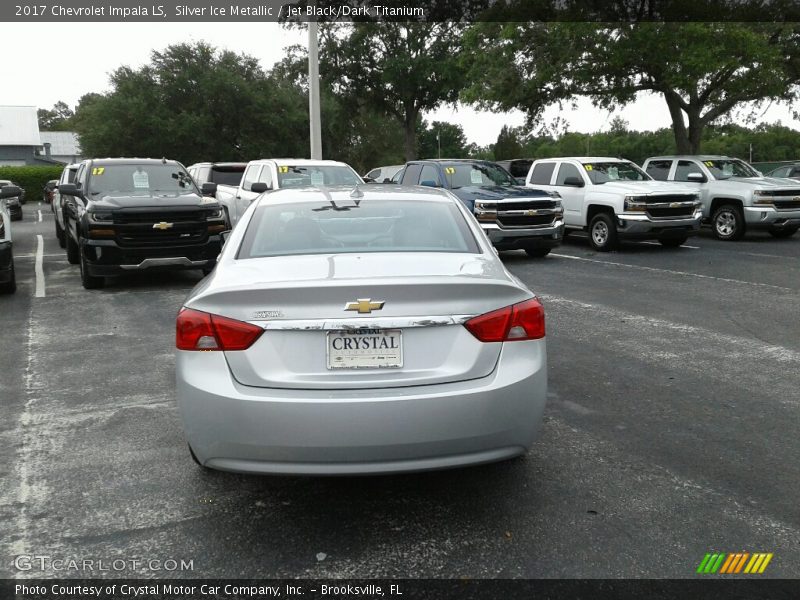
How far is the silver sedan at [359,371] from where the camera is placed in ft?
11.1

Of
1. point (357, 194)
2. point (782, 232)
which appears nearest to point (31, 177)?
point (782, 232)

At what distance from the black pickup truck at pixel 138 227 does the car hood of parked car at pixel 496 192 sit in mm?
5027

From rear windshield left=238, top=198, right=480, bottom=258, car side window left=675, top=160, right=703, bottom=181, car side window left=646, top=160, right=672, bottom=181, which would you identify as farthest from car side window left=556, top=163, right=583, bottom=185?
rear windshield left=238, top=198, right=480, bottom=258

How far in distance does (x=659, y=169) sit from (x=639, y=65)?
5.60 m

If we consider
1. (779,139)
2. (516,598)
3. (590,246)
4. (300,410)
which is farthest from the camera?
(779,139)

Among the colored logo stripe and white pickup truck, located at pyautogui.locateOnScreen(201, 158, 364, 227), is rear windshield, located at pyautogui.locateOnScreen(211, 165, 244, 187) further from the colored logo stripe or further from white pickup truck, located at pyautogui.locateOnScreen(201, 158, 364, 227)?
the colored logo stripe

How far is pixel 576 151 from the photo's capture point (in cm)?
11725

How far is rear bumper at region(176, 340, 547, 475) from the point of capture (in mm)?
3367

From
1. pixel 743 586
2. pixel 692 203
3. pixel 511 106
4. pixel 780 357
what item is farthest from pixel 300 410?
pixel 511 106

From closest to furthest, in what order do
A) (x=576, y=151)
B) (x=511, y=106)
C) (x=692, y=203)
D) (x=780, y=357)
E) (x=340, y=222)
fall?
(x=340, y=222) < (x=780, y=357) < (x=692, y=203) < (x=511, y=106) < (x=576, y=151)

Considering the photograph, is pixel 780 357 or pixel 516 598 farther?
pixel 780 357

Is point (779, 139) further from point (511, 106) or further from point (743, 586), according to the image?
point (743, 586)

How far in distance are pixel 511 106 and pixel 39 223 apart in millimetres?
16705

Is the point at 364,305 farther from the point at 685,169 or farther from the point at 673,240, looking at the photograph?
the point at 685,169
